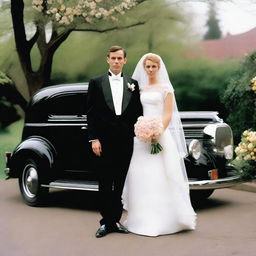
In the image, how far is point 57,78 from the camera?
47.3 ft

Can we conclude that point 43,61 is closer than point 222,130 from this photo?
No

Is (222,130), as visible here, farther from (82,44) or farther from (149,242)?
(82,44)

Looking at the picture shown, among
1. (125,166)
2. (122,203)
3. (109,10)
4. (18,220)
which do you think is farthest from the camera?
(109,10)

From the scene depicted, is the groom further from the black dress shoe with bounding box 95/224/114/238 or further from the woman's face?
the woman's face

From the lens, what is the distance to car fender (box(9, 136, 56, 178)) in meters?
8.12

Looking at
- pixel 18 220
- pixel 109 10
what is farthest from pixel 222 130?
pixel 109 10

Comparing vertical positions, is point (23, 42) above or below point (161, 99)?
below

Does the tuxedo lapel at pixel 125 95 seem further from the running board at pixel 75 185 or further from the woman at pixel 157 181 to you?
the running board at pixel 75 185

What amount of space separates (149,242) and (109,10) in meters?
8.83

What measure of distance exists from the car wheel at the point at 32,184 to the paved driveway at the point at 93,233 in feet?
0.48

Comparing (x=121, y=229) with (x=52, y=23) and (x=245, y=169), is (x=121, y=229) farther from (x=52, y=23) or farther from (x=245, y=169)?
(x=52, y=23)

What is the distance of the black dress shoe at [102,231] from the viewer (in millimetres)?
6245

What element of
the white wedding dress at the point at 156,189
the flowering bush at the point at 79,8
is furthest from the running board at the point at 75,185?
the flowering bush at the point at 79,8

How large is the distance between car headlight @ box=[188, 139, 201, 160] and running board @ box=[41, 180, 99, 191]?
138 cm
